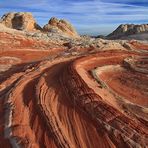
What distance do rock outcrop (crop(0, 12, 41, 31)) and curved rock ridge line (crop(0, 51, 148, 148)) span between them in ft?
125

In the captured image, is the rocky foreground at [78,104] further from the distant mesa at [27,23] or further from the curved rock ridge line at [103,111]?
the distant mesa at [27,23]

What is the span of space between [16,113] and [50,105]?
160cm

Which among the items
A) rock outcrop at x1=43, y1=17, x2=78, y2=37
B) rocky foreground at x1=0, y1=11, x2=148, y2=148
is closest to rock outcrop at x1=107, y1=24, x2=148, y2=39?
rock outcrop at x1=43, y1=17, x2=78, y2=37

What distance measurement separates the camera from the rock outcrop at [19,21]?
59.3 m

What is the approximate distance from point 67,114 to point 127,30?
90.8 m

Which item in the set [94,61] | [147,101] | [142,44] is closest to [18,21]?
[142,44]

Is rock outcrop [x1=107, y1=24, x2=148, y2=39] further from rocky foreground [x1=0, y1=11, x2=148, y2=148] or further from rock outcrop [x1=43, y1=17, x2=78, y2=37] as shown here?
rocky foreground [x1=0, y1=11, x2=148, y2=148]

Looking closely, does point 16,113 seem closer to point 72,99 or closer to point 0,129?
point 0,129

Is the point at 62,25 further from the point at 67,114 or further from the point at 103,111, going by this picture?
the point at 103,111

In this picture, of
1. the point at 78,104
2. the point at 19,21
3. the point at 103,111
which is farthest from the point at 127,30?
the point at 103,111

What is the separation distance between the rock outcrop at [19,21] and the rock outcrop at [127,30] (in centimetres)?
3885

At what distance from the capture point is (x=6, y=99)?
1875 centimetres

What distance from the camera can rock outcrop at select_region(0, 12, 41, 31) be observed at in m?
59.3

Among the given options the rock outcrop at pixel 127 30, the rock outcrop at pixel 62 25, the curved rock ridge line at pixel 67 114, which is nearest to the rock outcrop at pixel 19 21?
the rock outcrop at pixel 62 25
